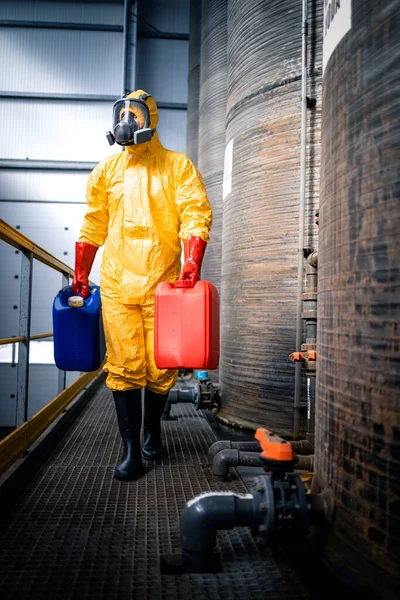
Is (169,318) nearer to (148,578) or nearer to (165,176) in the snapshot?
(165,176)

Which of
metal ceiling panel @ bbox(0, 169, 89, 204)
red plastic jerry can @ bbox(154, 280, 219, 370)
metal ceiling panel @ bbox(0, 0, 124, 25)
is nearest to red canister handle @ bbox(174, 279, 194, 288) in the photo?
red plastic jerry can @ bbox(154, 280, 219, 370)

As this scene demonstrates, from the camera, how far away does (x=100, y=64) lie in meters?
7.73

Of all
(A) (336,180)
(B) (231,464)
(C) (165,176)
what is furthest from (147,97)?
(B) (231,464)

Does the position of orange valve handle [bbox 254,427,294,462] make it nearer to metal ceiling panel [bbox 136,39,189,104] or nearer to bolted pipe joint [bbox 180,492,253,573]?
bolted pipe joint [bbox 180,492,253,573]

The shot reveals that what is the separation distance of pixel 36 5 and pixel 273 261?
24.7 feet

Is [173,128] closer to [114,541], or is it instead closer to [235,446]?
[235,446]

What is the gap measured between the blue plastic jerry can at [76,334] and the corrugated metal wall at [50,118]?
5668mm

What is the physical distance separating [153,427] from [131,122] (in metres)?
1.35

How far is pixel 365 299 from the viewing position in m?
1.02

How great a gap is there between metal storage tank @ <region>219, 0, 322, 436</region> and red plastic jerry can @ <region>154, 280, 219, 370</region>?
815 millimetres

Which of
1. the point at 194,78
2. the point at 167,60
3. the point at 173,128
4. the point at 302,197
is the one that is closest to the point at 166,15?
the point at 167,60

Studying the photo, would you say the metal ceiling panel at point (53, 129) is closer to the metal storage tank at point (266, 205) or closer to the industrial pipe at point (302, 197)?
the metal storage tank at point (266, 205)

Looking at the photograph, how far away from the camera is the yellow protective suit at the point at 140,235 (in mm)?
1955

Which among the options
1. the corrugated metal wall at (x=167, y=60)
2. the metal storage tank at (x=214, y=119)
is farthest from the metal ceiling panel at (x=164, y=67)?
the metal storage tank at (x=214, y=119)
